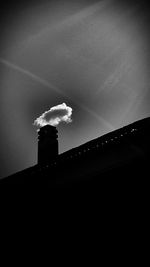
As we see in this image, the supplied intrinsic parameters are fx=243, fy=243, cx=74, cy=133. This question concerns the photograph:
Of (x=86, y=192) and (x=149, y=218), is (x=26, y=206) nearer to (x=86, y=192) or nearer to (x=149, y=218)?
(x=86, y=192)

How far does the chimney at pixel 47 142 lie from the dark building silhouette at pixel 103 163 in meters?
1.82

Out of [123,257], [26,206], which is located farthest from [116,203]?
[26,206]

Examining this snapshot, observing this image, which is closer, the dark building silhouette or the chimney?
the dark building silhouette

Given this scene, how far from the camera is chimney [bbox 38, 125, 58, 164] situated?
7363 mm

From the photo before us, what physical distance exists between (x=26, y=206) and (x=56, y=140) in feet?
7.77

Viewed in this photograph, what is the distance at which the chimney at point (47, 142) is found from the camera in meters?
7.36

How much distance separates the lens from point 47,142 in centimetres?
750

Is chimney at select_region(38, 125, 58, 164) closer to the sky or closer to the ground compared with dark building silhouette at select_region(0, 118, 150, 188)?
closer to the sky

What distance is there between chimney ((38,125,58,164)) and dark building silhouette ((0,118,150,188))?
A: 5.97 feet

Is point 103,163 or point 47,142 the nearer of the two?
point 103,163

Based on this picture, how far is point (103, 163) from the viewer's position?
4.53 meters

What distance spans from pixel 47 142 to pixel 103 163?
129 inches

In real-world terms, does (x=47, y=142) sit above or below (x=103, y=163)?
above

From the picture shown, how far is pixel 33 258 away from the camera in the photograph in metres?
5.39
